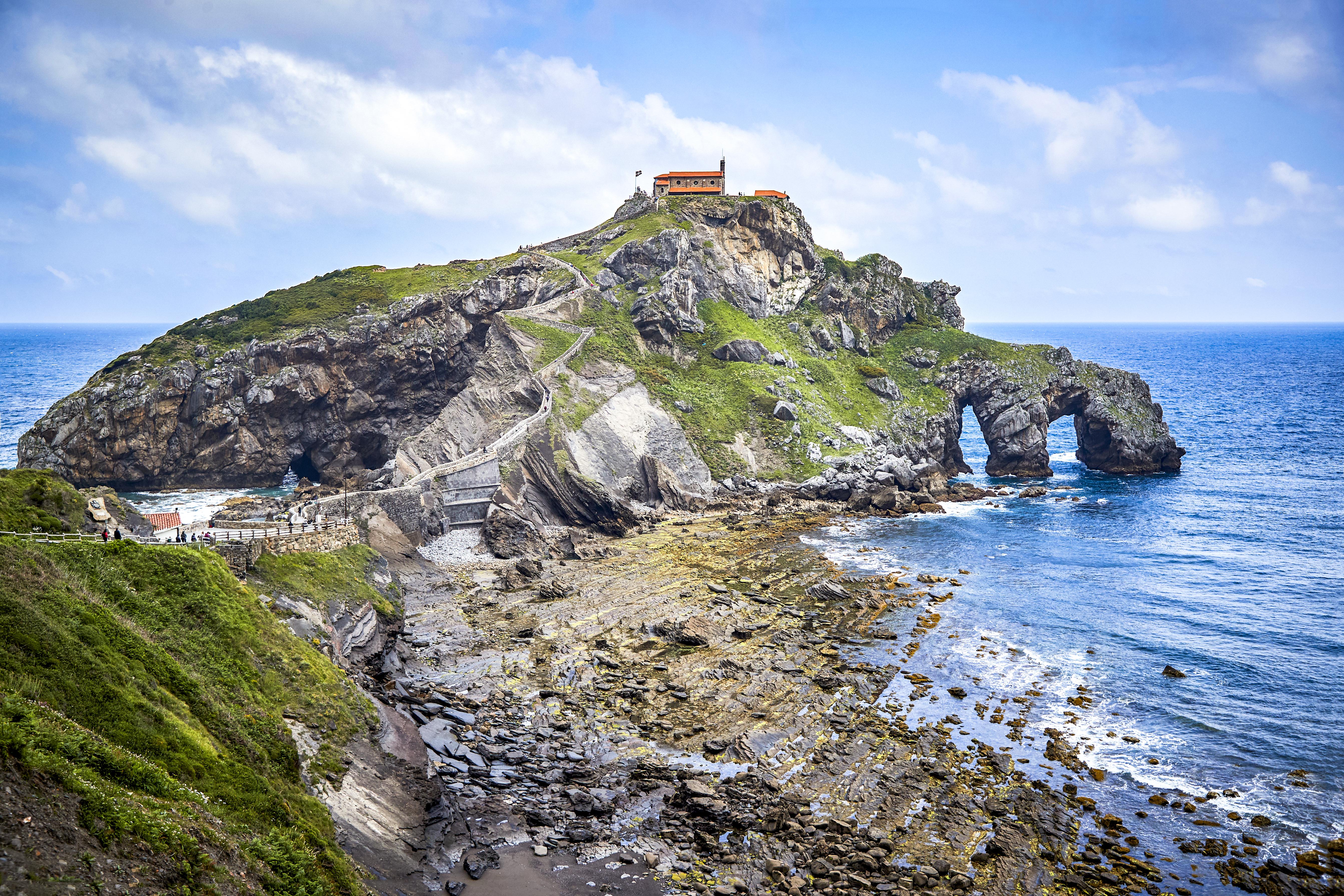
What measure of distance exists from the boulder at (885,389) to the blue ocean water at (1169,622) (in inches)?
799

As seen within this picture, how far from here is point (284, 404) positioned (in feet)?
309

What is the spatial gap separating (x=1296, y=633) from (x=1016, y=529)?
96.9 ft

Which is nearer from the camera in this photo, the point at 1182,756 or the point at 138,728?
the point at 138,728

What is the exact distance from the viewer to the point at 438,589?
59062 mm

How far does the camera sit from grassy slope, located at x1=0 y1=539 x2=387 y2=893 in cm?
1681

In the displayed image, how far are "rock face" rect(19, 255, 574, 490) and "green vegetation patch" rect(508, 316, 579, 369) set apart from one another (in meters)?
3.33

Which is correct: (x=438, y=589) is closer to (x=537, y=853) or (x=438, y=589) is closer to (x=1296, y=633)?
(x=537, y=853)

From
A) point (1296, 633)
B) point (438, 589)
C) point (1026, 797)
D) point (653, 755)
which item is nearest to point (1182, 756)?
point (1026, 797)

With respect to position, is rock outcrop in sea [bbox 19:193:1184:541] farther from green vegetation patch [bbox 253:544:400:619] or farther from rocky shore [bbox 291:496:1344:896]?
rocky shore [bbox 291:496:1344:896]

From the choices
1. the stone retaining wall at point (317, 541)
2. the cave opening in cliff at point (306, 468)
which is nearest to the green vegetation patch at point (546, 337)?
the cave opening in cliff at point (306, 468)

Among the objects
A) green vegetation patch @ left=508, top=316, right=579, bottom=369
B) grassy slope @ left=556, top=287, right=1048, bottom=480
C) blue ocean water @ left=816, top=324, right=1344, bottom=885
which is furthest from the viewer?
grassy slope @ left=556, top=287, right=1048, bottom=480

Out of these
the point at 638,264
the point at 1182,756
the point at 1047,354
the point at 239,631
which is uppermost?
the point at 638,264

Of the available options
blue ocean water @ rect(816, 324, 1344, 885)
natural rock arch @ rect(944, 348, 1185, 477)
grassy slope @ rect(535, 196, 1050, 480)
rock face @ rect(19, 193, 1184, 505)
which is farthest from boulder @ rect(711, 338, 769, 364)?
blue ocean water @ rect(816, 324, 1344, 885)

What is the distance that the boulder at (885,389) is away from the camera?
369 feet
